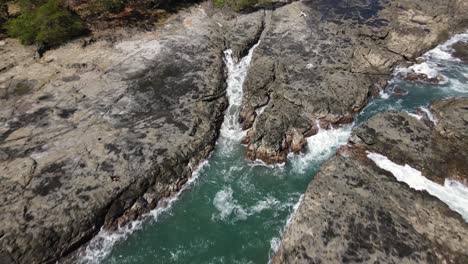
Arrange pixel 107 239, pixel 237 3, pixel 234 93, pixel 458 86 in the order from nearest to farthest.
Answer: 1. pixel 107 239
2. pixel 234 93
3. pixel 458 86
4. pixel 237 3

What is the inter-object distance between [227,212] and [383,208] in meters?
8.13

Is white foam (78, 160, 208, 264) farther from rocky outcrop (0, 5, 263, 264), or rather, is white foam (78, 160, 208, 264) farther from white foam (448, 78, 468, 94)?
white foam (448, 78, 468, 94)

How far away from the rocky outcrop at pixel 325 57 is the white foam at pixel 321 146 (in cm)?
65

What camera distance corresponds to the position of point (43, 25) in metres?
28.6

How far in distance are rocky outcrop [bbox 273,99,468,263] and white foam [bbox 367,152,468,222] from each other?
412 mm

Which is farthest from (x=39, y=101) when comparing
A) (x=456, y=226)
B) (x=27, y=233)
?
(x=456, y=226)

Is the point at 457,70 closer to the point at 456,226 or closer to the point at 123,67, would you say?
the point at 456,226

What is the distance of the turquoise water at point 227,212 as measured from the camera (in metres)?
18.2

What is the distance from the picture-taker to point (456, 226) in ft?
56.1

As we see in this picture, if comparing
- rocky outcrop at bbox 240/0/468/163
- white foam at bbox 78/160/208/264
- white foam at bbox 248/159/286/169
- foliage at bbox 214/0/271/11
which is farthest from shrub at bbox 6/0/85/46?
white foam at bbox 248/159/286/169

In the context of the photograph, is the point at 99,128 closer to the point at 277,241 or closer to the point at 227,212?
the point at 227,212

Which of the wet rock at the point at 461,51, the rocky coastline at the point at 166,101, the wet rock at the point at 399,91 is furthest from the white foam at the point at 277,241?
the wet rock at the point at 461,51

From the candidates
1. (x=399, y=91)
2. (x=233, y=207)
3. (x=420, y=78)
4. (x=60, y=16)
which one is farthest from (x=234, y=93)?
(x=60, y=16)

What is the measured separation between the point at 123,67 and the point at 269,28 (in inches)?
539
